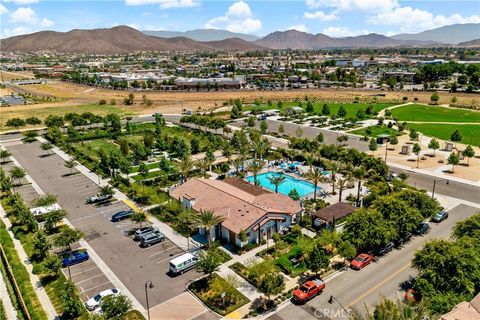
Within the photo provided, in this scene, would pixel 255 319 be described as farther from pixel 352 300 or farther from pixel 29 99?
pixel 29 99

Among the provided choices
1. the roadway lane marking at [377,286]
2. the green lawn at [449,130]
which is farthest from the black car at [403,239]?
the green lawn at [449,130]

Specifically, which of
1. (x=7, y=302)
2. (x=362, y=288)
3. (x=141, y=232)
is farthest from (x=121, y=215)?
(x=362, y=288)

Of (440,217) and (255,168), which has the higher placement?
(255,168)

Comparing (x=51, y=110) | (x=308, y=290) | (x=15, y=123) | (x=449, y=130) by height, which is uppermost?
(x=15, y=123)

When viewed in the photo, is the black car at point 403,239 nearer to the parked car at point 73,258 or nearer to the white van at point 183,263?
the white van at point 183,263

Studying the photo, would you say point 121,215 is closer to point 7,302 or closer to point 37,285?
point 37,285

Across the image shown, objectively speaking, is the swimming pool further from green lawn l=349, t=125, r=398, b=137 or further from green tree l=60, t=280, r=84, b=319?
green lawn l=349, t=125, r=398, b=137

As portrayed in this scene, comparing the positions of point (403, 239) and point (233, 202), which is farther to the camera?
point (233, 202)
